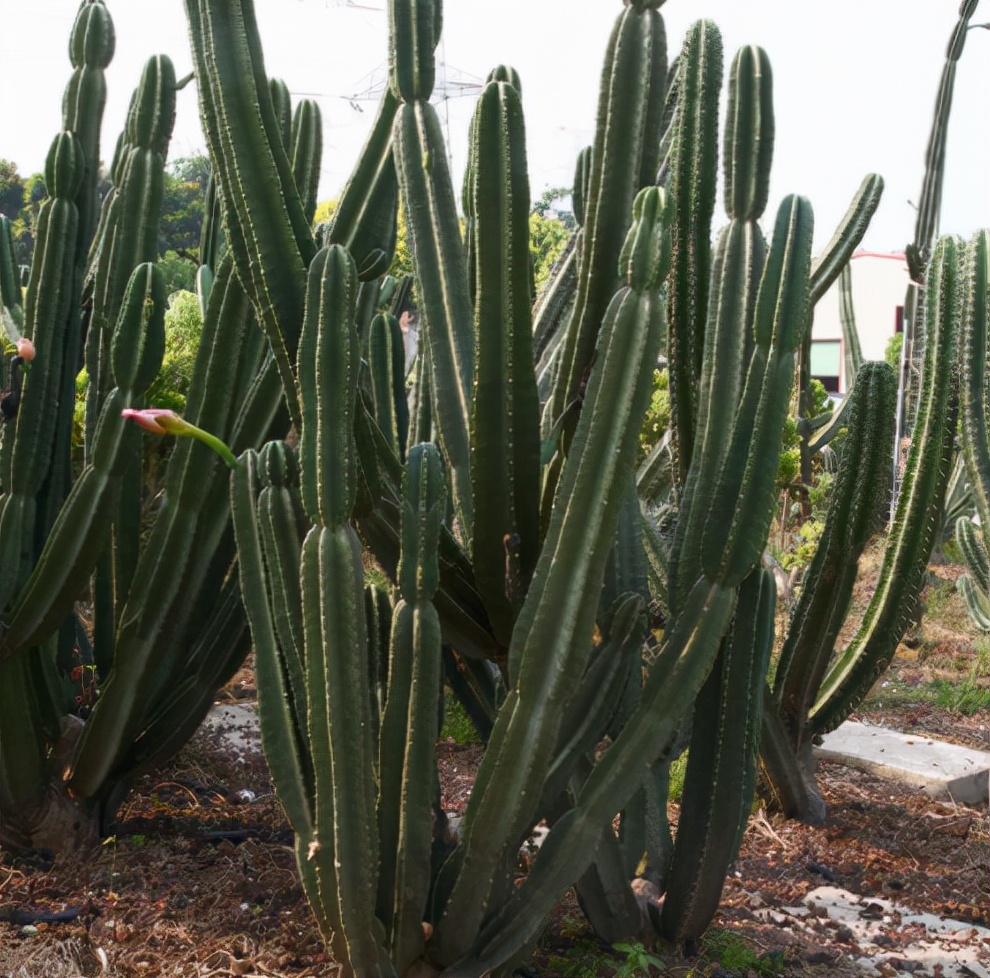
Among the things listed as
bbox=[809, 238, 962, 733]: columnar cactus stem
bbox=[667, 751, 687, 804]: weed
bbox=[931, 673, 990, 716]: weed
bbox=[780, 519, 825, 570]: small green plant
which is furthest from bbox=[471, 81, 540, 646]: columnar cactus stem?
bbox=[780, 519, 825, 570]: small green plant

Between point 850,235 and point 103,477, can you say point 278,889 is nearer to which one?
point 103,477

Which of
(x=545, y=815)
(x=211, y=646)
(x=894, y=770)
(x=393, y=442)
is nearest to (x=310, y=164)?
(x=393, y=442)

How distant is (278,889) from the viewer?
9.23 ft

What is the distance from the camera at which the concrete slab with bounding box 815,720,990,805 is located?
423cm

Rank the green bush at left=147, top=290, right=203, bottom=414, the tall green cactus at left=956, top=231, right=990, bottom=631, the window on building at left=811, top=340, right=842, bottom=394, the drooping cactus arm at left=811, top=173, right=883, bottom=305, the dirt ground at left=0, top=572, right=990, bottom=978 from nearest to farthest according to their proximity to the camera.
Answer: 1. the dirt ground at left=0, top=572, right=990, bottom=978
2. the tall green cactus at left=956, top=231, right=990, bottom=631
3. the drooping cactus arm at left=811, top=173, right=883, bottom=305
4. the green bush at left=147, top=290, right=203, bottom=414
5. the window on building at left=811, top=340, right=842, bottom=394

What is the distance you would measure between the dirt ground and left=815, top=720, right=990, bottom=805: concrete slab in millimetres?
102

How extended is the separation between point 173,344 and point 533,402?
490 centimetres

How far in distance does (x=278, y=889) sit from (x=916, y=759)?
108 inches

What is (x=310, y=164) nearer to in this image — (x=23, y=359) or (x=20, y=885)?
(x=23, y=359)

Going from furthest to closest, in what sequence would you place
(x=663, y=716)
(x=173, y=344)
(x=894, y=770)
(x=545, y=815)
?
(x=173, y=344) < (x=894, y=770) < (x=545, y=815) < (x=663, y=716)

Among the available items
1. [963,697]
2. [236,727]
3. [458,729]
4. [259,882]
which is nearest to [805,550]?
[963,697]

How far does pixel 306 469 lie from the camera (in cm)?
201

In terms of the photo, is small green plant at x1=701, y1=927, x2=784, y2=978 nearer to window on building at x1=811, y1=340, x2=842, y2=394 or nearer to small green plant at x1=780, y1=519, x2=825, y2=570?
small green plant at x1=780, y1=519, x2=825, y2=570

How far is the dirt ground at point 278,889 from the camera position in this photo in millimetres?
2469
